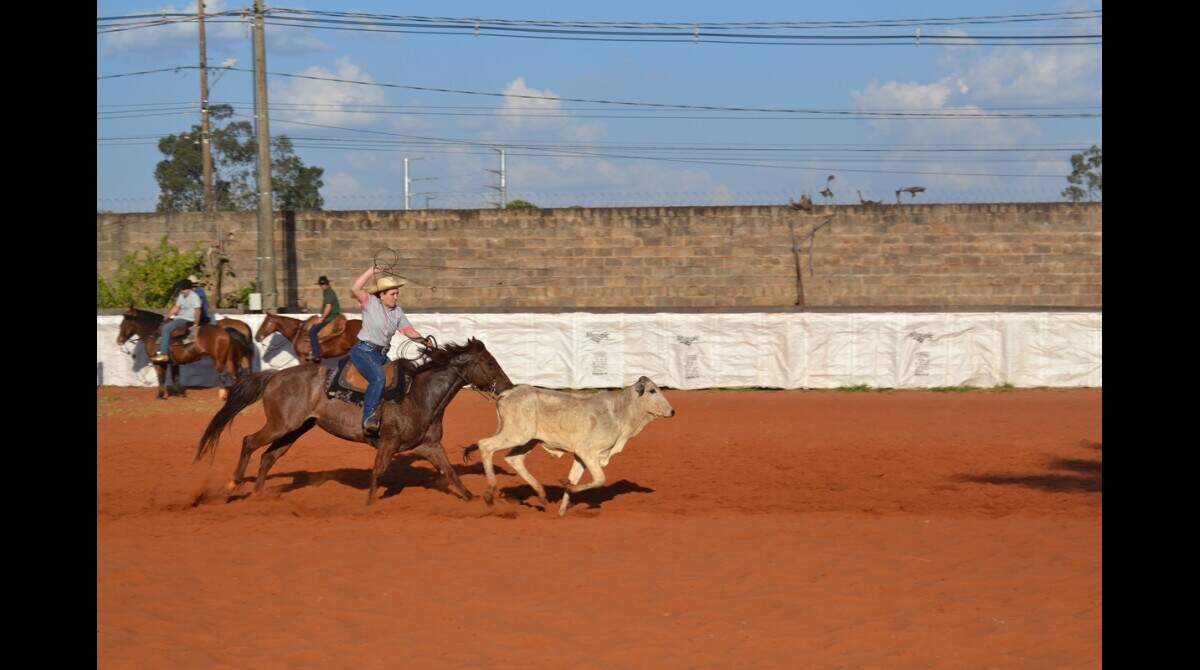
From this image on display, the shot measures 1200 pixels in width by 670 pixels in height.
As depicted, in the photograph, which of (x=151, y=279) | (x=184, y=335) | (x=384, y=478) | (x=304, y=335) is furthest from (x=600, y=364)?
(x=151, y=279)

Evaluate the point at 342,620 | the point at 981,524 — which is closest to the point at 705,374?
the point at 981,524

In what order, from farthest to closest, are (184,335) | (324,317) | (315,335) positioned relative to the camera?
(184,335), (324,317), (315,335)

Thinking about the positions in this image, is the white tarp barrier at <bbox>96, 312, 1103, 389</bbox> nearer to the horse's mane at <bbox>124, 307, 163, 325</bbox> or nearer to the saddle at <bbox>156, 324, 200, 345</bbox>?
the saddle at <bbox>156, 324, 200, 345</bbox>

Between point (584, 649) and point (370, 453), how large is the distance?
1017cm

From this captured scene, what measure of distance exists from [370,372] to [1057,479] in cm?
Answer: 815

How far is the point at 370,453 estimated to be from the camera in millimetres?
16922

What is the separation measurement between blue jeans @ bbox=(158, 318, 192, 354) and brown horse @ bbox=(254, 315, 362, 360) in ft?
4.97

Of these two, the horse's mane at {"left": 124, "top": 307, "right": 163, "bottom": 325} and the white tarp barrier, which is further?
the white tarp barrier

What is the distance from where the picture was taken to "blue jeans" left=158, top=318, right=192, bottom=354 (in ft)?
74.5

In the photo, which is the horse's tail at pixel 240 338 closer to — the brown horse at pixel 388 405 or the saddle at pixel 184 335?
the saddle at pixel 184 335

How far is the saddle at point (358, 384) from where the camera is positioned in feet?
39.6

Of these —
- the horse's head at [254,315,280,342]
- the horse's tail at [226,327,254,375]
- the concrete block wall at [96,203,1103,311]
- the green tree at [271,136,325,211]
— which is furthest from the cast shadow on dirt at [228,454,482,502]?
the green tree at [271,136,325,211]

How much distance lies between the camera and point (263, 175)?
82.4 ft

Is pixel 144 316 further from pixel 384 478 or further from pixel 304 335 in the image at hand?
pixel 384 478
